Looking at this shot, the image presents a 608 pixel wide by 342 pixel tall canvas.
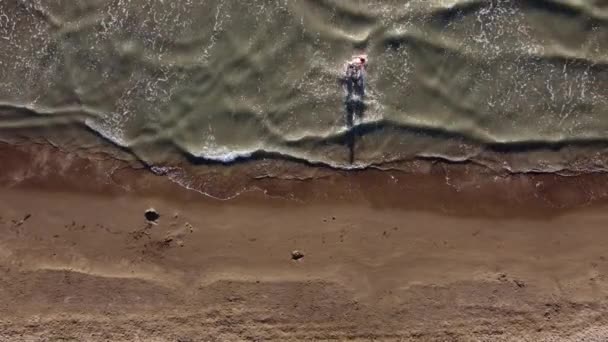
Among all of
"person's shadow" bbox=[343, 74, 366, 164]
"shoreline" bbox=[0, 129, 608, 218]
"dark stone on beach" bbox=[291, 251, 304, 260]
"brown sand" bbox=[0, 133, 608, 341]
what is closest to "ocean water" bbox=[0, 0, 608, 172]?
"person's shadow" bbox=[343, 74, 366, 164]

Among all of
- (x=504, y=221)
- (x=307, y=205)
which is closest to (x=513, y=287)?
(x=504, y=221)

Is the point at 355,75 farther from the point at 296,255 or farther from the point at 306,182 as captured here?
the point at 296,255

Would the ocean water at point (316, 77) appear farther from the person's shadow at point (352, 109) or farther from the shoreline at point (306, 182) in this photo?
the shoreline at point (306, 182)

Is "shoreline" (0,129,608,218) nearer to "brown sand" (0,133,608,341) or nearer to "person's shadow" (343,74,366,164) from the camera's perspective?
"brown sand" (0,133,608,341)

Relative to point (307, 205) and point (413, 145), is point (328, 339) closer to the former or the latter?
point (307, 205)

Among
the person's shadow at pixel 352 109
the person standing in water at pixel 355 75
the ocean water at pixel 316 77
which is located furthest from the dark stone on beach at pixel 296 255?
the person standing in water at pixel 355 75

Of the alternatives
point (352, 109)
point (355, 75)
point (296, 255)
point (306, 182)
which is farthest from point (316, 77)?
point (296, 255)
